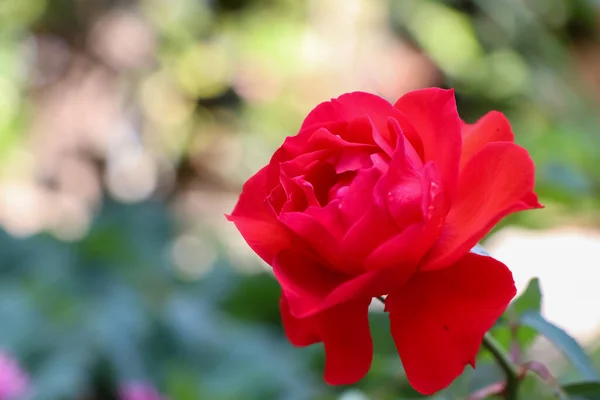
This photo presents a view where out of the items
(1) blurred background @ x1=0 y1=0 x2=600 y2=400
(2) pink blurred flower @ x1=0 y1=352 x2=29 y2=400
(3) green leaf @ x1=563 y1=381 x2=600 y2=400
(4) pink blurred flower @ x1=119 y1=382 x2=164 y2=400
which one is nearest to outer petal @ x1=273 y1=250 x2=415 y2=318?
(3) green leaf @ x1=563 y1=381 x2=600 y2=400

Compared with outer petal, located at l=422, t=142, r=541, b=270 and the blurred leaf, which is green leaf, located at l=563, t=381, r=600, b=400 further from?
the blurred leaf

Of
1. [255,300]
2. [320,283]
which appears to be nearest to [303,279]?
[320,283]

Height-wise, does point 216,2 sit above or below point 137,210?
above

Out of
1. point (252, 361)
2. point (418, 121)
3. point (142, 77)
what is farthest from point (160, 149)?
point (418, 121)

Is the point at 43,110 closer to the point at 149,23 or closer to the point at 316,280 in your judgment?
the point at 149,23

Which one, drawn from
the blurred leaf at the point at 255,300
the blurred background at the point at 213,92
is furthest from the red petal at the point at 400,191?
the blurred background at the point at 213,92

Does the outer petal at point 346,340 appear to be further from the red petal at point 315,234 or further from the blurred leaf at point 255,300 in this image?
the blurred leaf at point 255,300
